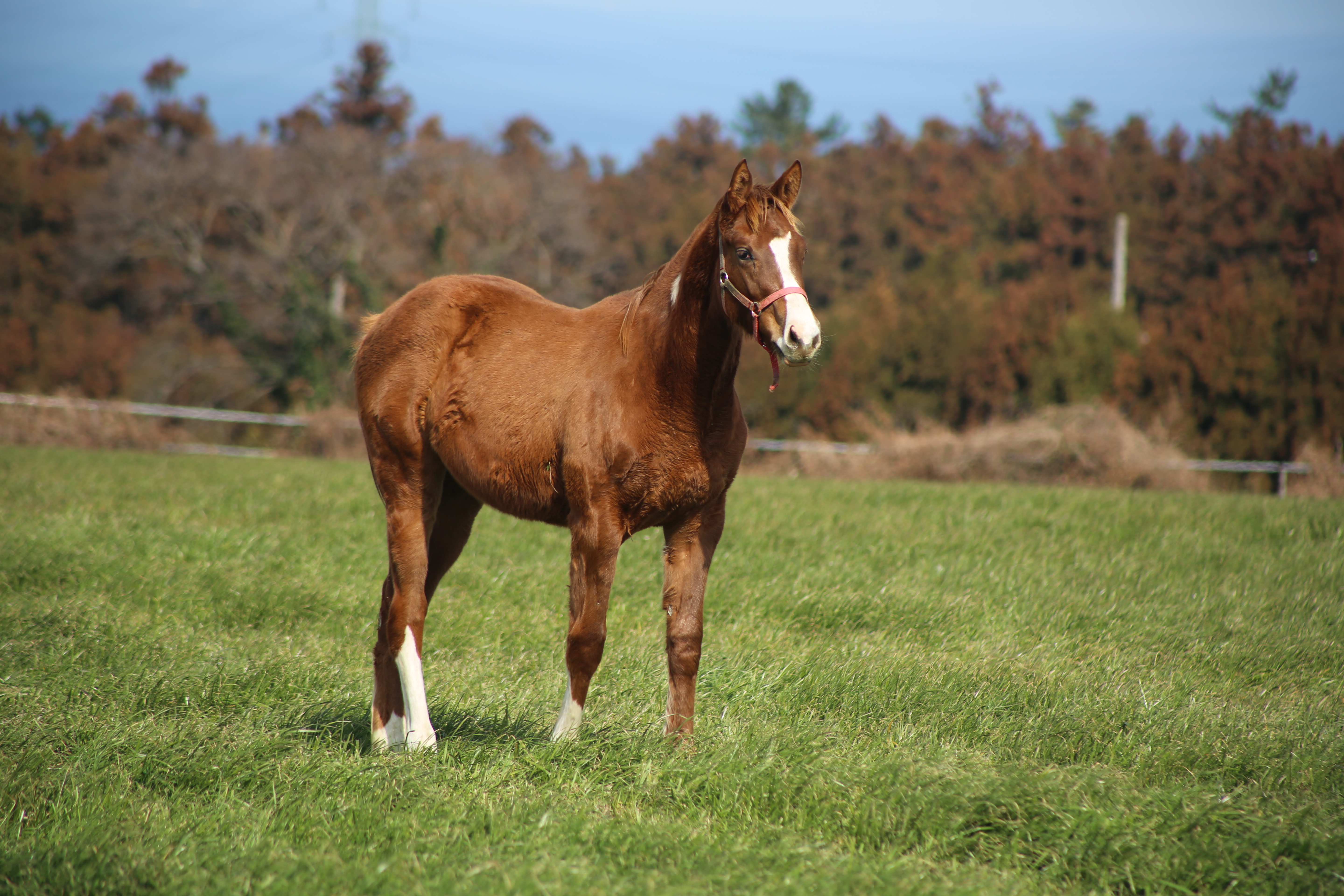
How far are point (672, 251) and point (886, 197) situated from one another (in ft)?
29.2

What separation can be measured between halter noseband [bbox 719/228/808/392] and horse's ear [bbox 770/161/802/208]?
0.25 meters

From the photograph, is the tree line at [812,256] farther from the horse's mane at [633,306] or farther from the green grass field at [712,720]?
the horse's mane at [633,306]

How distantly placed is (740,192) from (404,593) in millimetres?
2188

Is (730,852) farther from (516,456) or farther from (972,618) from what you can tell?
(972,618)

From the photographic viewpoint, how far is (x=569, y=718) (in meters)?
4.09

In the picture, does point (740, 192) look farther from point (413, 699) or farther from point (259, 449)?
point (259, 449)

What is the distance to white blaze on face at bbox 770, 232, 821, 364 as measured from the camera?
3.41 m

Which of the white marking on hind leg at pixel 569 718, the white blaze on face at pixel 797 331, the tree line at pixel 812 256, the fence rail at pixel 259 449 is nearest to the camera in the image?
the white blaze on face at pixel 797 331

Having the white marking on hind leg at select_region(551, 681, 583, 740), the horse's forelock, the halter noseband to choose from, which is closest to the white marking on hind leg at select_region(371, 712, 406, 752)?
the white marking on hind leg at select_region(551, 681, 583, 740)

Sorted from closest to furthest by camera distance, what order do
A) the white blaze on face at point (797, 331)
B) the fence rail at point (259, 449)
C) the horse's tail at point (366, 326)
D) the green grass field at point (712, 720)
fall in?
the green grass field at point (712, 720)
the white blaze on face at point (797, 331)
the horse's tail at point (366, 326)
the fence rail at point (259, 449)

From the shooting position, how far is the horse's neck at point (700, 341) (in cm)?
401

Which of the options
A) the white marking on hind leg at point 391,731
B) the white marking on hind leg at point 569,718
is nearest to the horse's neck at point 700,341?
the white marking on hind leg at point 569,718

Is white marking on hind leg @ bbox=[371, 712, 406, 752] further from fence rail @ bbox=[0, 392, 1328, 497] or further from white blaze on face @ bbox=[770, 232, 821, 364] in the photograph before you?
fence rail @ bbox=[0, 392, 1328, 497]

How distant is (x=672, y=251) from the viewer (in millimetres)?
38312
